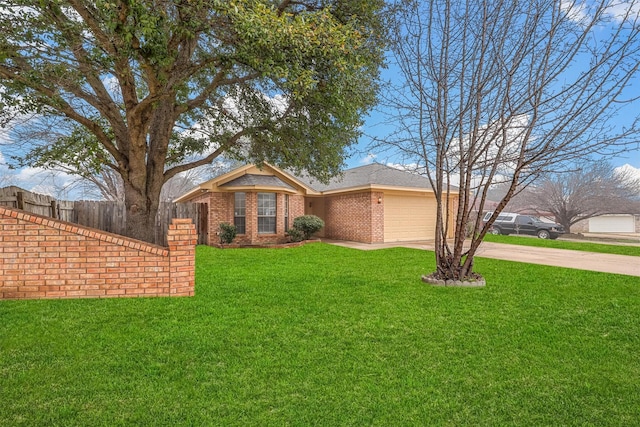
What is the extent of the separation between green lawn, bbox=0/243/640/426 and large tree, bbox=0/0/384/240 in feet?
11.7

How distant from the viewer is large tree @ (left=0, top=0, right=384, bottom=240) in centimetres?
503

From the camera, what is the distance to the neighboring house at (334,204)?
13570 mm

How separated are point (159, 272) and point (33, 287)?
1.62 m

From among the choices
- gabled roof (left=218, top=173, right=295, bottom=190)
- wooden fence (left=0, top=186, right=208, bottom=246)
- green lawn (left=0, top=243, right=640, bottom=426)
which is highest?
gabled roof (left=218, top=173, right=295, bottom=190)

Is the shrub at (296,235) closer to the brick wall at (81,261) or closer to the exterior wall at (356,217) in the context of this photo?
the exterior wall at (356,217)

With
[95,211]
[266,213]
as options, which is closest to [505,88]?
[266,213]

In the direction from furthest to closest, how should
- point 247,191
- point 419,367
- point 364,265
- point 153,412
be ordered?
1. point 247,191
2. point 364,265
3. point 419,367
4. point 153,412

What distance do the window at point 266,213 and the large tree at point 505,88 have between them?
26.7ft

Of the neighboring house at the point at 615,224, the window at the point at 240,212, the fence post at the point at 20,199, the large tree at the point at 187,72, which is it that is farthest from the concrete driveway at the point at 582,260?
the neighboring house at the point at 615,224

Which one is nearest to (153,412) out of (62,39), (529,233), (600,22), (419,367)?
(419,367)

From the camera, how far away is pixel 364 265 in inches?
321

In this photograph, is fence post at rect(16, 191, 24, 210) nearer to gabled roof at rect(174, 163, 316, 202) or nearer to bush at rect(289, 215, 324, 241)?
gabled roof at rect(174, 163, 316, 202)

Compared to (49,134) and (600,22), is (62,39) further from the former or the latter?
(600,22)

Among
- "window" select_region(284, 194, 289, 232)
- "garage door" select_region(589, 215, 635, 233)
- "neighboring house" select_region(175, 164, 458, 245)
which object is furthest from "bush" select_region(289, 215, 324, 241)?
"garage door" select_region(589, 215, 635, 233)
